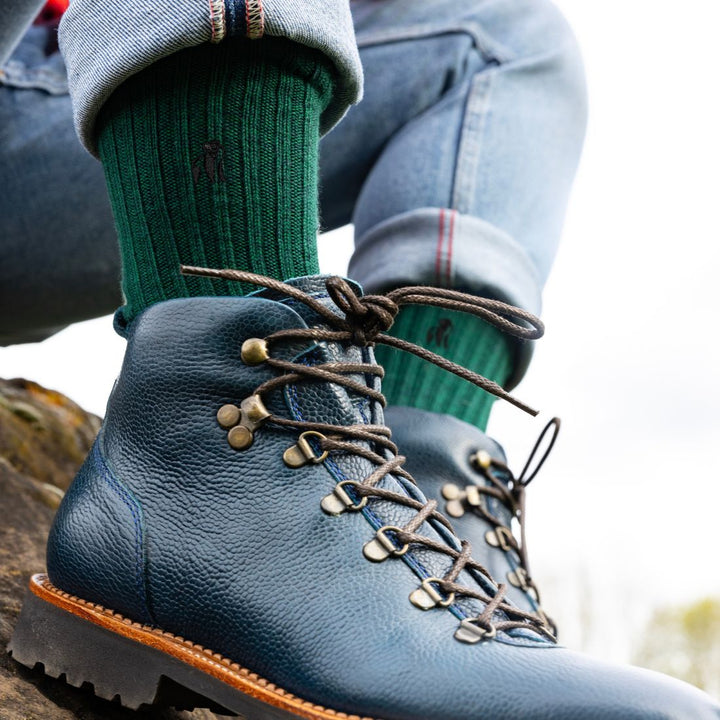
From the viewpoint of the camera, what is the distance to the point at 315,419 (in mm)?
820

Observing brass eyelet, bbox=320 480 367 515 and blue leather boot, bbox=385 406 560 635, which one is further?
blue leather boot, bbox=385 406 560 635

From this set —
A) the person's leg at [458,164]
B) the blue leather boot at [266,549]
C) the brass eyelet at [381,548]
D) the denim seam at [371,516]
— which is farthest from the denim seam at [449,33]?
the brass eyelet at [381,548]

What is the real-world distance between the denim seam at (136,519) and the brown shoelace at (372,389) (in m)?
0.17

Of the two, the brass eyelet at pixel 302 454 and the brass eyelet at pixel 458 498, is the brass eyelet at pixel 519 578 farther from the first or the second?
the brass eyelet at pixel 302 454

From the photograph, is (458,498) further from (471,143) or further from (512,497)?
(471,143)

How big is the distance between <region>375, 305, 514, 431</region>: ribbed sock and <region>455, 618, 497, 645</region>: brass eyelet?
0.52m

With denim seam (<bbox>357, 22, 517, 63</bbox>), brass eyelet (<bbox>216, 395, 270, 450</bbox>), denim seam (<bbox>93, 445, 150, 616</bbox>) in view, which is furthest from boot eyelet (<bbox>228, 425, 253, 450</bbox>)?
denim seam (<bbox>357, 22, 517, 63</bbox>)

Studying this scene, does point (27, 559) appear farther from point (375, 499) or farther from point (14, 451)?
point (375, 499)

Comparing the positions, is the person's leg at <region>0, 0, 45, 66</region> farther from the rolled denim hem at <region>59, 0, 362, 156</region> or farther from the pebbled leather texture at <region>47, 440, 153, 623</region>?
the pebbled leather texture at <region>47, 440, 153, 623</region>

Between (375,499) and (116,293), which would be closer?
(375,499)

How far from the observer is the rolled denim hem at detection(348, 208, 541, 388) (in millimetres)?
1203

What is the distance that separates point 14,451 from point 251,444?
3.38 ft

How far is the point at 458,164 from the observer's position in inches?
51.1

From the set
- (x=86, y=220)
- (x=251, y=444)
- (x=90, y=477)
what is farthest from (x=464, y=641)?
(x=86, y=220)
